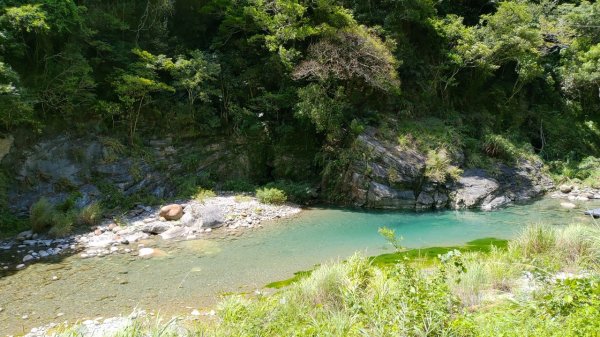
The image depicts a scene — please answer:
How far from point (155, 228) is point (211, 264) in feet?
9.27

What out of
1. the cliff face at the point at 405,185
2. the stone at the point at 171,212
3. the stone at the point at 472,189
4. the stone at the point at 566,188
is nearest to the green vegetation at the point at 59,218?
the stone at the point at 171,212

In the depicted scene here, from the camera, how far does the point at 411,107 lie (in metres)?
15.7

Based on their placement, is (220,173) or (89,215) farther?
(220,173)

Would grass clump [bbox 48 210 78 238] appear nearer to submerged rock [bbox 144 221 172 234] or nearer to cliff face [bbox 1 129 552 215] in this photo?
cliff face [bbox 1 129 552 215]

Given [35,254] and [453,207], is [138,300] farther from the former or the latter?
[453,207]

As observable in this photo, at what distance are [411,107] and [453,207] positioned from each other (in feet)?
15.9

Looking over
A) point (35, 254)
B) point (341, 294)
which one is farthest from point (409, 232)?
point (35, 254)

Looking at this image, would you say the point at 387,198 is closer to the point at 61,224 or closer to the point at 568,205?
the point at 568,205

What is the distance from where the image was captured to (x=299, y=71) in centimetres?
1339

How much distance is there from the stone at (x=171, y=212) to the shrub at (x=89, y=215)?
1583 mm

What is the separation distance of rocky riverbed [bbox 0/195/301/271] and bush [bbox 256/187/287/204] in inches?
8.0

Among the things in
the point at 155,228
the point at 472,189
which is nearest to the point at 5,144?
the point at 155,228

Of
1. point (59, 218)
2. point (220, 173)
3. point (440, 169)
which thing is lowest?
point (59, 218)

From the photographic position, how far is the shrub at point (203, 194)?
39.6 feet
